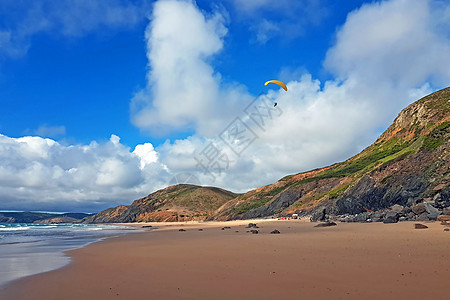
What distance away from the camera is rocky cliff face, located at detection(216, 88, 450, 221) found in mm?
37562

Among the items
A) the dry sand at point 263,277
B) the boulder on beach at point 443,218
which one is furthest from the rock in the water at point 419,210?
the dry sand at point 263,277

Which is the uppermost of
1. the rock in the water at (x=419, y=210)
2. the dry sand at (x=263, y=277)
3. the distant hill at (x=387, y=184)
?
the distant hill at (x=387, y=184)

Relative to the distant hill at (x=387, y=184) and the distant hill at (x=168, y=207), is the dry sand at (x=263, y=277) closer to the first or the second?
the distant hill at (x=387, y=184)

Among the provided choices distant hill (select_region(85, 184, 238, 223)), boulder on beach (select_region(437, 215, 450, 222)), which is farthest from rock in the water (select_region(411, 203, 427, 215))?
distant hill (select_region(85, 184, 238, 223))

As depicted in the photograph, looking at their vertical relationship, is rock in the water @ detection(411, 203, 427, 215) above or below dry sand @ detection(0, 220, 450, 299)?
above

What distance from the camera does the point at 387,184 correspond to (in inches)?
1791

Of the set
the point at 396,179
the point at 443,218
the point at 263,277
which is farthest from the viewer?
the point at 396,179

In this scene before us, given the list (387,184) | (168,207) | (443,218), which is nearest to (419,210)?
(443,218)

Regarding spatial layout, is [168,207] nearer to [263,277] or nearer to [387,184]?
[387,184]

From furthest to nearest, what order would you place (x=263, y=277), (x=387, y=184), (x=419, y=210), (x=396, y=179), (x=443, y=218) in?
(x=387, y=184)
(x=396, y=179)
(x=419, y=210)
(x=443, y=218)
(x=263, y=277)

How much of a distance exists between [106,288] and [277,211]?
226 feet

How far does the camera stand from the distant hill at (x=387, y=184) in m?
35.1

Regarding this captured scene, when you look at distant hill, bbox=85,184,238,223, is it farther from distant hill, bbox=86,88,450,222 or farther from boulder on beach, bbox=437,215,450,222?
boulder on beach, bbox=437,215,450,222

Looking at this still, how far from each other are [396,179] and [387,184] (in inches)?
58.7
